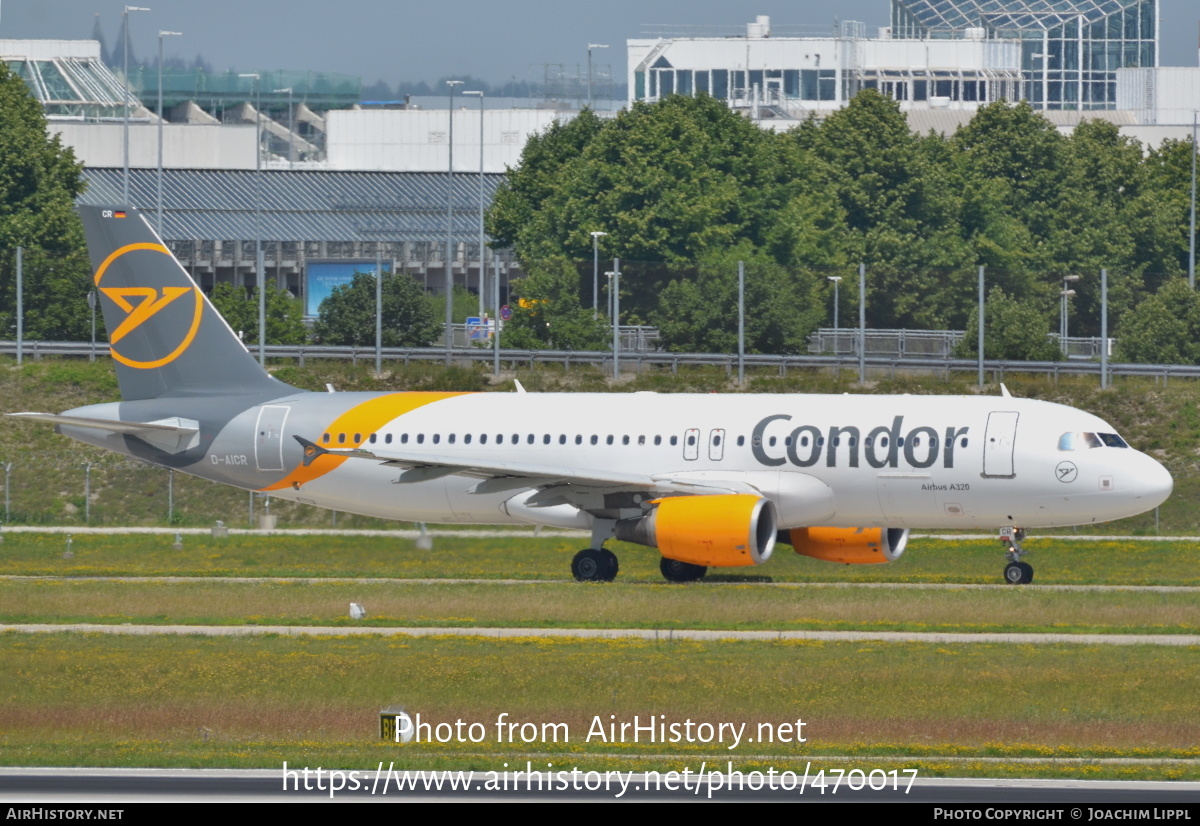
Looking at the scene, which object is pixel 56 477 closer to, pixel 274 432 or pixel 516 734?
pixel 274 432

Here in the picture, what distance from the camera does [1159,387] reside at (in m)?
68.9

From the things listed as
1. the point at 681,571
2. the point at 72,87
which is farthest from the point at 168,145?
the point at 681,571

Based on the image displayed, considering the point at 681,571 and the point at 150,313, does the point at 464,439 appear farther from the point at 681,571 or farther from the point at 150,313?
the point at 150,313

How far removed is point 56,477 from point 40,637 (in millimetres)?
31279

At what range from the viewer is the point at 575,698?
25625 mm

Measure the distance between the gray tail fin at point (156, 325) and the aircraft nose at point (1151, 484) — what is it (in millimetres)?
19899

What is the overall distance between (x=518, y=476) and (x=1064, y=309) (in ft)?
120

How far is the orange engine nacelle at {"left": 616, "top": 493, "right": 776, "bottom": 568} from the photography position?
1508 inches

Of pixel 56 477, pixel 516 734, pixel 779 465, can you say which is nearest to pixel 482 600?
pixel 779 465

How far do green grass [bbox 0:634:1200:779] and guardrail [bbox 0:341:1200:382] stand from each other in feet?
127

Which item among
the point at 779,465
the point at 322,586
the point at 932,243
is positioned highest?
the point at 932,243

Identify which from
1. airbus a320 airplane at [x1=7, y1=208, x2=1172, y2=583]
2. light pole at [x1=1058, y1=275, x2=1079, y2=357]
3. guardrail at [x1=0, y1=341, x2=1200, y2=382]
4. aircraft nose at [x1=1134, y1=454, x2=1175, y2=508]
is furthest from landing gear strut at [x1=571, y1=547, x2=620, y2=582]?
light pole at [x1=1058, y1=275, x2=1079, y2=357]

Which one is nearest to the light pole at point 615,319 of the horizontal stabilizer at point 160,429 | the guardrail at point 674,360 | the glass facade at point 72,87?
the guardrail at point 674,360

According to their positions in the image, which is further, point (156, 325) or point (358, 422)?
point (156, 325)
